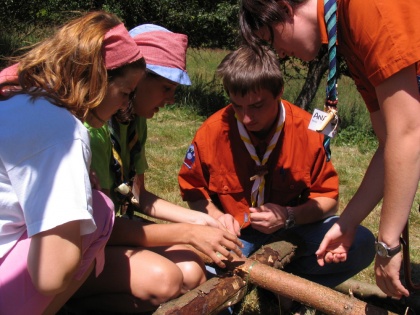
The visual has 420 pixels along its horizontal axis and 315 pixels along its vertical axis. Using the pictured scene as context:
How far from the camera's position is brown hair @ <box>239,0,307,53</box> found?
209cm

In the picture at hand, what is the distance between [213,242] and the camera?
8.13 feet

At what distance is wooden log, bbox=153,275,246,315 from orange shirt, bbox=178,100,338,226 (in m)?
0.75

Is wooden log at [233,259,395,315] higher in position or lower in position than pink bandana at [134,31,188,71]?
lower

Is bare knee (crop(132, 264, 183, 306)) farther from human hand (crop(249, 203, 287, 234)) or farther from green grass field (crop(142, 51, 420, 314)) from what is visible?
green grass field (crop(142, 51, 420, 314))

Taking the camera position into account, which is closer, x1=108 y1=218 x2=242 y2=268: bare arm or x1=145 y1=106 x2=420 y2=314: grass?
x1=108 y1=218 x2=242 y2=268: bare arm

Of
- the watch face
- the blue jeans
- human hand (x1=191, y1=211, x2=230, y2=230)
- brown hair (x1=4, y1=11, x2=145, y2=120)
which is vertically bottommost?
the blue jeans

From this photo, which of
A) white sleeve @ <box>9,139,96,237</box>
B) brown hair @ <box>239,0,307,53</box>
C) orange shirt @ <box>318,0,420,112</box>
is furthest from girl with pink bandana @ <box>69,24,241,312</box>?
orange shirt @ <box>318,0,420,112</box>

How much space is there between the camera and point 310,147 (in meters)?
3.13

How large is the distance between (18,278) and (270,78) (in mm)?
1692

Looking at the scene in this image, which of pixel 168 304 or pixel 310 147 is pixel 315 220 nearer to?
pixel 310 147

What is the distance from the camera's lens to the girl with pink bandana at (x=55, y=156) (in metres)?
1.78

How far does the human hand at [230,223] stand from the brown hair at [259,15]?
111 centimetres

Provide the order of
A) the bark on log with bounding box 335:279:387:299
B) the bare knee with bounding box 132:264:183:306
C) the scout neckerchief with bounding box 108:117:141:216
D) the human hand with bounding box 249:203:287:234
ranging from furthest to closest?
the bark on log with bounding box 335:279:387:299 → the human hand with bounding box 249:203:287:234 → the scout neckerchief with bounding box 108:117:141:216 → the bare knee with bounding box 132:264:183:306

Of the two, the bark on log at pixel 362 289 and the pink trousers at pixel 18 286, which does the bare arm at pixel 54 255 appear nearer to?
the pink trousers at pixel 18 286
